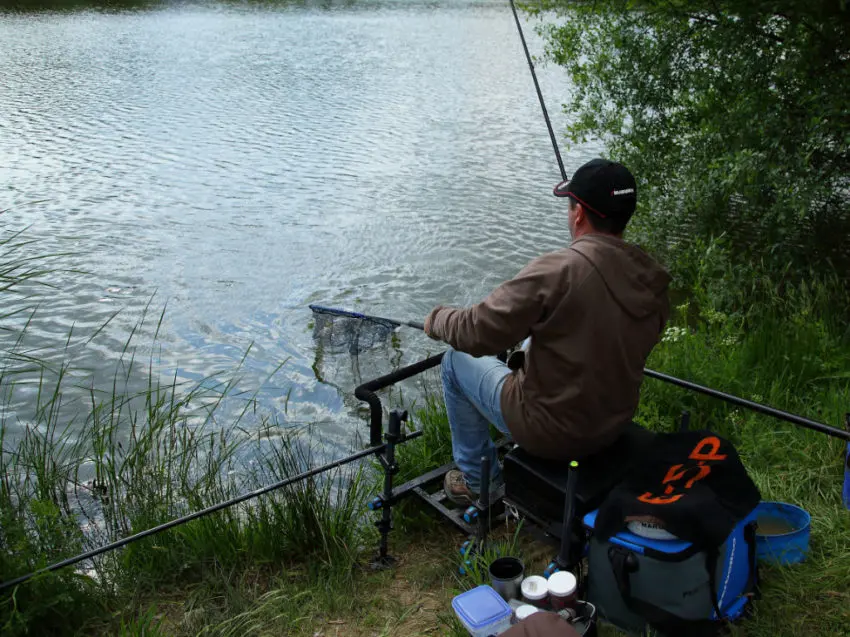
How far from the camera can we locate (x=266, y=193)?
10180 millimetres

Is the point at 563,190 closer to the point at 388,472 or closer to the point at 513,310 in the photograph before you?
the point at 513,310

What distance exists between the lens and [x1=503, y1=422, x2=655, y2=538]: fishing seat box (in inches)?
96.5

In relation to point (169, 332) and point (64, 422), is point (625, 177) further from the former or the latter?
point (169, 332)

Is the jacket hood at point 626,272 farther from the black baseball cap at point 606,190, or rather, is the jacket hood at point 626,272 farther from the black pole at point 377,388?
the black pole at point 377,388

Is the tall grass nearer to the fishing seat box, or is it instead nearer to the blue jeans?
the blue jeans

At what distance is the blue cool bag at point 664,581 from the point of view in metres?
2.19

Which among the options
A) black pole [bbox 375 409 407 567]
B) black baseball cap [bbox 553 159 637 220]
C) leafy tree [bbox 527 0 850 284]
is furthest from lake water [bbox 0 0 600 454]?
black baseball cap [bbox 553 159 637 220]

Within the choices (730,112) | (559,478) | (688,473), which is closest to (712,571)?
(688,473)

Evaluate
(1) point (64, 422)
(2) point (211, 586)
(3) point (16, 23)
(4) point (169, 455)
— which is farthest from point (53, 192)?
(3) point (16, 23)

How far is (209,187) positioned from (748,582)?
9.02m

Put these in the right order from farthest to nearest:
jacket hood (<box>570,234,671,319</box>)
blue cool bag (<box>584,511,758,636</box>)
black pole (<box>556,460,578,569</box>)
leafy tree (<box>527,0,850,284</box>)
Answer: leafy tree (<box>527,0,850,284</box>) → jacket hood (<box>570,234,671,319</box>) → black pole (<box>556,460,578,569</box>) → blue cool bag (<box>584,511,758,636</box>)

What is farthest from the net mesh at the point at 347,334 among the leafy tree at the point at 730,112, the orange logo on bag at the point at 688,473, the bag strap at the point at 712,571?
the bag strap at the point at 712,571

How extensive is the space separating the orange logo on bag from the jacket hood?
0.43 metres

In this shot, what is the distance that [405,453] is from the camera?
3844 millimetres
